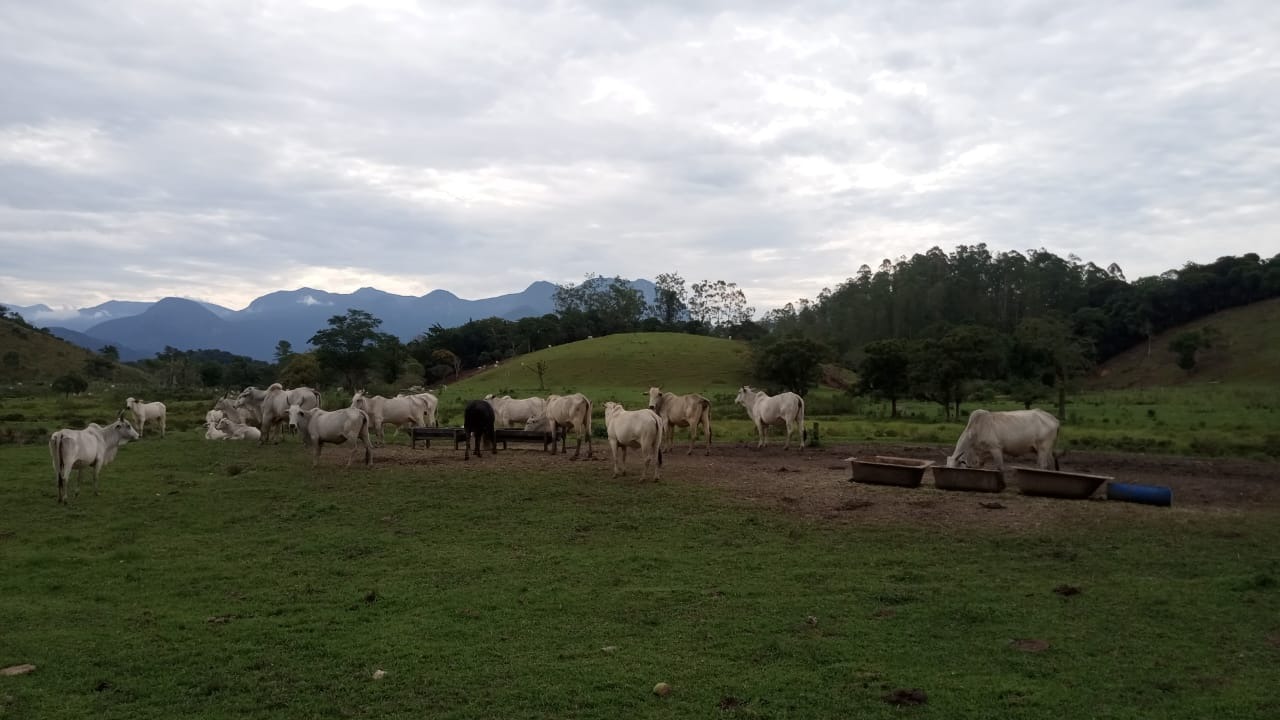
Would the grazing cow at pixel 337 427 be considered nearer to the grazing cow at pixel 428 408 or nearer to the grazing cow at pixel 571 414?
the grazing cow at pixel 571 414

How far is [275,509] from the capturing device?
13.3 meters

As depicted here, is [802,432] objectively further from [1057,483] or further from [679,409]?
[1057,483]

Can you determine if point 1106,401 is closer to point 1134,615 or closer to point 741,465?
point 741,465

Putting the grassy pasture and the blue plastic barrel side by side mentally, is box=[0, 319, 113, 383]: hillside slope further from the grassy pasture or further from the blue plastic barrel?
the blue plastic barrel

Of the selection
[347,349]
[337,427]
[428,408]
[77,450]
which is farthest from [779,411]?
[347,349]

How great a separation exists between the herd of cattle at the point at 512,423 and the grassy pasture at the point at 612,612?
8.49 feet

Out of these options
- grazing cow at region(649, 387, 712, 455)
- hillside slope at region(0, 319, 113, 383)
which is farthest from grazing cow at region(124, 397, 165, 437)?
hillside slope at region(0, 319, 113, 383)

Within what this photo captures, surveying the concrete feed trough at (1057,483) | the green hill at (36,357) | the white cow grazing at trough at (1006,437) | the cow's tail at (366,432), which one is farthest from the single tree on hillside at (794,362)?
the green hill at (36,357)

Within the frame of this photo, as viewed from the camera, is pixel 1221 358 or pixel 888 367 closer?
pixel 888 367

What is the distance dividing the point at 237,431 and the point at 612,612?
20.3 meters

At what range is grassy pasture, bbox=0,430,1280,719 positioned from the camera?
607 cm

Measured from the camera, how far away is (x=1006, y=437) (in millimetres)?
16172

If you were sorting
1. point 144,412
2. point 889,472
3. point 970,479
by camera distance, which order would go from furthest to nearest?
point 144,412, point 889,472, point 970,479

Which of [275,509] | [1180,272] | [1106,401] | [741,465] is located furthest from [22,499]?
[1180,272]
